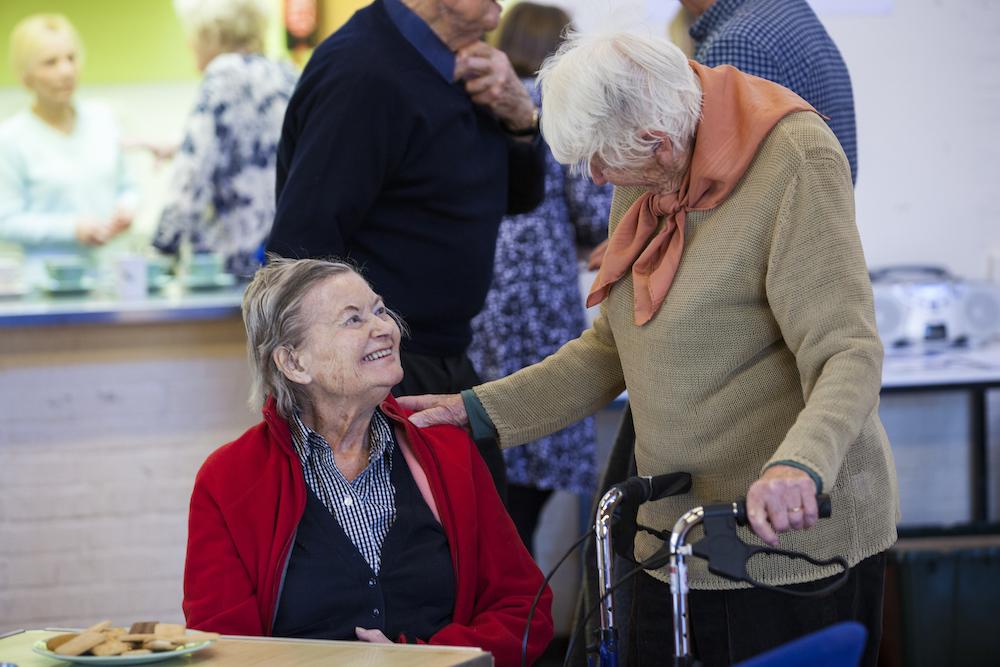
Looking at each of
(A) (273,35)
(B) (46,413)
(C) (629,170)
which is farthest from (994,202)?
(B) (46,413)

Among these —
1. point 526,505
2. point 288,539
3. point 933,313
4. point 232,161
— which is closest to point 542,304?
point 526,505

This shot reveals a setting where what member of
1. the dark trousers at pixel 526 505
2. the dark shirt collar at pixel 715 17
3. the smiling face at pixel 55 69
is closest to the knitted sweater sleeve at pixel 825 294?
the dark shirt collar at pixel 715 17

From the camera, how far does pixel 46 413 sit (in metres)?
3.65

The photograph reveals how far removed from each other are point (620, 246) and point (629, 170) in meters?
0.20

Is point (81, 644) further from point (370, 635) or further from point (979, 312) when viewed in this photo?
point (979, 312)

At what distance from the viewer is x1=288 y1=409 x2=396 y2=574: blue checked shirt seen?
1.97 metres

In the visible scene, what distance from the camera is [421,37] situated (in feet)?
7.85

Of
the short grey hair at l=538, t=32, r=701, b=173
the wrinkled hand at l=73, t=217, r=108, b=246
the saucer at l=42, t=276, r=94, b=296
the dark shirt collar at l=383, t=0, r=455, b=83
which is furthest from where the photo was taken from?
the wrinkled hand at l=73, t=217, r=108, b=246

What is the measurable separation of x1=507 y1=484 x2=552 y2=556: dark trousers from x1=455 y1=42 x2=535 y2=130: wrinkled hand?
1.48 meters

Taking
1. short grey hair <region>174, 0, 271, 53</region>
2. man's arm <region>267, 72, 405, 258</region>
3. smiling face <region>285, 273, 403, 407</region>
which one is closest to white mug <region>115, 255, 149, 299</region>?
short grey hair <region>174, 0, 271, 53</region>

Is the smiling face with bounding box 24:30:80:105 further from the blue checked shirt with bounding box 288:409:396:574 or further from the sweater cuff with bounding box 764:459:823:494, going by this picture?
the sweater cuff with bounding box 764:459:823:494

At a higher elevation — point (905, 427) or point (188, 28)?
point (188, 28)

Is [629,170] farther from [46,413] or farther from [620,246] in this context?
[46,413]

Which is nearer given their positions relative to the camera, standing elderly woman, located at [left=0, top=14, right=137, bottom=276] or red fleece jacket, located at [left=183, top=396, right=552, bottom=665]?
red fleece jacket, located at [left=183, top=396, right=552, bottom=665]
